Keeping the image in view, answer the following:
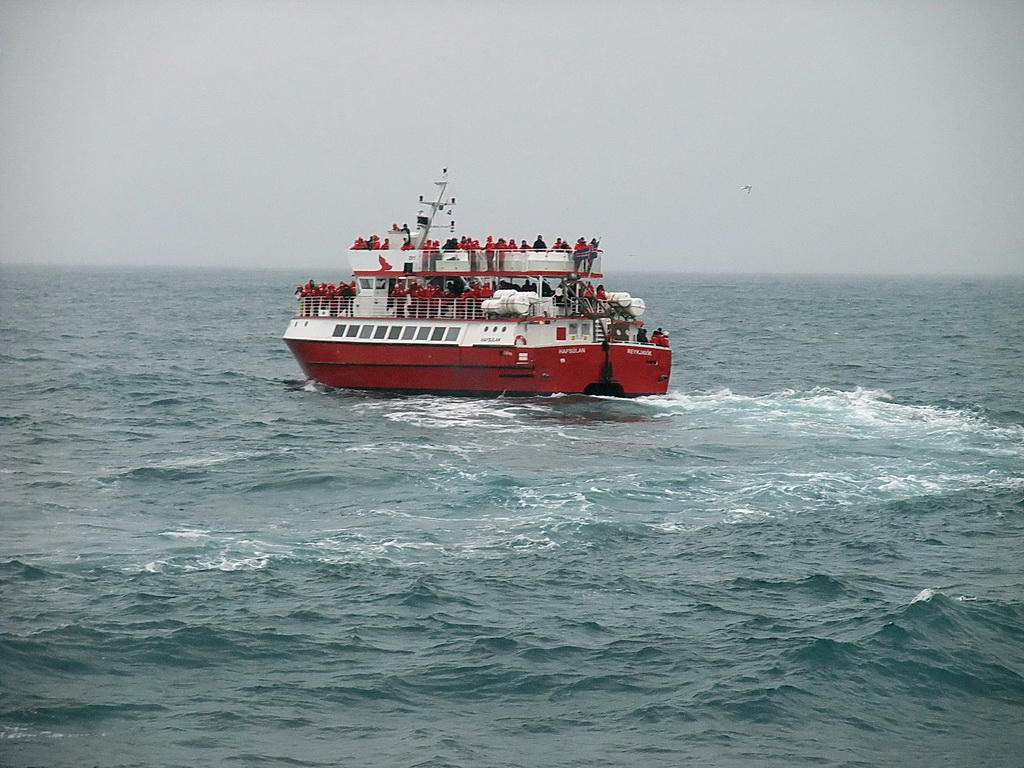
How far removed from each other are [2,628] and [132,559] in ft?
14.2

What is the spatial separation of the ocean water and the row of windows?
2950 mm

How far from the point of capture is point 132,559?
1040 inches

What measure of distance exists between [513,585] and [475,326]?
25985 mm

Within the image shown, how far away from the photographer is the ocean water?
19016 mm

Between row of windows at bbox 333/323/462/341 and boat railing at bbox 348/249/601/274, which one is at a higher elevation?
boat railing at bbox 348/249/601/274

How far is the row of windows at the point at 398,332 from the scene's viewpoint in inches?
2007

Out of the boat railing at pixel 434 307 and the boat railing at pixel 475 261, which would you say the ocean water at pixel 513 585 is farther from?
the boat railing at pixel 475 261

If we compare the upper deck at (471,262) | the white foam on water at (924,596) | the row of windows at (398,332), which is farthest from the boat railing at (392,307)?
the white foam on water at (924,596)

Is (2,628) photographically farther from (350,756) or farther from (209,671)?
(350,756)

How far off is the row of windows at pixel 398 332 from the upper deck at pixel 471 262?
3.18 m

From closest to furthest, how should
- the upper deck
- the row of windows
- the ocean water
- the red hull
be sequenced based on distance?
the ocean water, the red hull, the row of windows, the upper deck

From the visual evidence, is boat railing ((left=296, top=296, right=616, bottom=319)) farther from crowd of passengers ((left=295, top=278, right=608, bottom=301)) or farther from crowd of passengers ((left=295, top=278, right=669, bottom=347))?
crowd of passengers ((left=295, top=278, right=608, bottom=301))

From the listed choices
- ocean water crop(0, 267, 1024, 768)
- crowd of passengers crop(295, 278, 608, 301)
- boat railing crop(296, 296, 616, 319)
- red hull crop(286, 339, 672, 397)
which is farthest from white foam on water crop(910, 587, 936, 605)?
crowd of passengers crop(295, 278, 608, 301)

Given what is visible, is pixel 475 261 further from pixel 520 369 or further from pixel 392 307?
pixel 520 369
